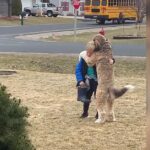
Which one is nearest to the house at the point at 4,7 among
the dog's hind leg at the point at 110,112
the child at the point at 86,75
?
the child at the point at 86,75

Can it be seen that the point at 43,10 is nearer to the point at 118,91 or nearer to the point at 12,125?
the point at 118,91

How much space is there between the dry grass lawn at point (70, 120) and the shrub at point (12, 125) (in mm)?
2698

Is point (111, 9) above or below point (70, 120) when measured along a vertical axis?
above

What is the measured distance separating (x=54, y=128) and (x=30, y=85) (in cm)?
503

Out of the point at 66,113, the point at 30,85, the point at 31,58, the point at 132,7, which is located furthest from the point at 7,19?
the point at 66,113

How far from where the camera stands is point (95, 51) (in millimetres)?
9141

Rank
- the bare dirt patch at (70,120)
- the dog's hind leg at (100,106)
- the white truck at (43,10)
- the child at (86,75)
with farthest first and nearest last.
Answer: the white truck at (43,10) → the child at (86,75) → the dog's hind leg at (100,106) → the bare dirt patch at (70,120)

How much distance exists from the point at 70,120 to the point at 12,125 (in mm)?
4750

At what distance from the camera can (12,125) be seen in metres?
5.01

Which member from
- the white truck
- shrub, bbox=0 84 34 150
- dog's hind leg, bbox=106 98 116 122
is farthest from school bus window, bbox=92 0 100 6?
shrub, bbox=0 84 34 150

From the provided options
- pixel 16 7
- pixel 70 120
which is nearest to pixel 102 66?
pixel 70 120

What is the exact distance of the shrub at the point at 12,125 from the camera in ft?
15.8

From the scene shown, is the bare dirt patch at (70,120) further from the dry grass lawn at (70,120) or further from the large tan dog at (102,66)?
the large tan dog at (102,66)

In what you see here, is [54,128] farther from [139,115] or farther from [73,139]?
[139,115]
